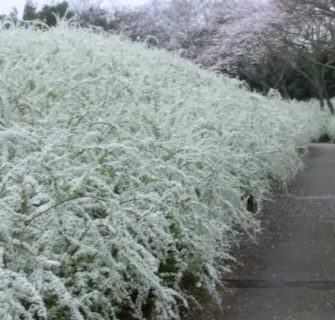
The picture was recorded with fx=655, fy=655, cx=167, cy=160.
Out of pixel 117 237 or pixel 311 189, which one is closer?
pixel 117 237

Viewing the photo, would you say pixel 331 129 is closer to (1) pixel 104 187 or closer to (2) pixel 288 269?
(2) pixel 288 269

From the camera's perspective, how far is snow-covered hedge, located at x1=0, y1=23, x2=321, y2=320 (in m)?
2.48

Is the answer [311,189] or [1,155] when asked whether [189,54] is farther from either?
[1,155]

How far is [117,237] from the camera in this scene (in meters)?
2.80

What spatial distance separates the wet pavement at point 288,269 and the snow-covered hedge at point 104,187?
11.1 inches

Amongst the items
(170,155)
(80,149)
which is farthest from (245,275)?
(80,149)

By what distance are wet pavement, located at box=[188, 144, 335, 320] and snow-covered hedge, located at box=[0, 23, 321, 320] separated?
0.28m

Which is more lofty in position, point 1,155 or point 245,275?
point 1,155

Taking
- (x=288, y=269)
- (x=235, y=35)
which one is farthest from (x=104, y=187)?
(x=235, y=35)

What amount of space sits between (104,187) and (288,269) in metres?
2.40

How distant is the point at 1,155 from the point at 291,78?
30.5 metres

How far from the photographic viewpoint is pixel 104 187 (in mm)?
2883

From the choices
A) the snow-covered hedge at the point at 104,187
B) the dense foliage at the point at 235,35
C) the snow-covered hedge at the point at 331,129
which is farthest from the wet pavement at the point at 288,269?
the snow-covered hedge at the point at 331,129

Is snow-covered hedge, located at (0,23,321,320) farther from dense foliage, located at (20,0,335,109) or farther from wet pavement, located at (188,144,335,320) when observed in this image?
dense foliage, located at (20,0,335,109)
